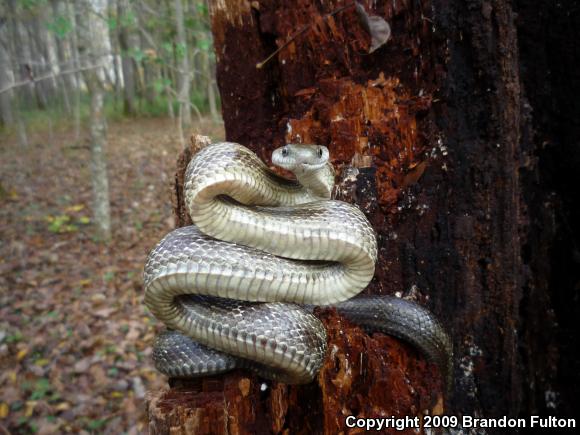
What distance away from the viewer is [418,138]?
232 cm

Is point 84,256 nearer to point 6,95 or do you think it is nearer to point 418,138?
point 418,138

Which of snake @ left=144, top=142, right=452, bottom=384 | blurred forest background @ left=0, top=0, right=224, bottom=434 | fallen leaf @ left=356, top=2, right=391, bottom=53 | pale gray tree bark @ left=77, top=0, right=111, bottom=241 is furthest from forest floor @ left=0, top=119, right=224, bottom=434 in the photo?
fallen leaf @ left=356, top=2, right=391, bottom=53

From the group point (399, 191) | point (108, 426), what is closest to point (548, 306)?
→ point (399, 191)

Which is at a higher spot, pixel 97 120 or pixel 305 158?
pixel 97 120

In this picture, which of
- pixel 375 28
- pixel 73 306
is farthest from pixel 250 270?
pixel 73 306

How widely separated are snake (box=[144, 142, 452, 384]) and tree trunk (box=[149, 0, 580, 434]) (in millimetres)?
190

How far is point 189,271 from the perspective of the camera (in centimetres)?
176

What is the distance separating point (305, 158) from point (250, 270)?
1.98 feet

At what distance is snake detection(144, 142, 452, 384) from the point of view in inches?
70.2

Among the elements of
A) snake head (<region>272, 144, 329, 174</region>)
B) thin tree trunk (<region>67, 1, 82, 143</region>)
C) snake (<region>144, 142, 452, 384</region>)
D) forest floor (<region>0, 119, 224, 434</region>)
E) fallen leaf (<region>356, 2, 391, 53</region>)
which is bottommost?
forest floor (<region>0, 119, 224, 434</region>)

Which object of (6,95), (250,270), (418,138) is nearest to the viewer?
(250,270)

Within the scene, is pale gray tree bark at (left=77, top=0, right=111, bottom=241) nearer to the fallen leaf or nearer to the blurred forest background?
the blurred forest background

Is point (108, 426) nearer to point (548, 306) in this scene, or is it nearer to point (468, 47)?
point (548, 306)

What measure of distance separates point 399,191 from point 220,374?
4.10 feet
